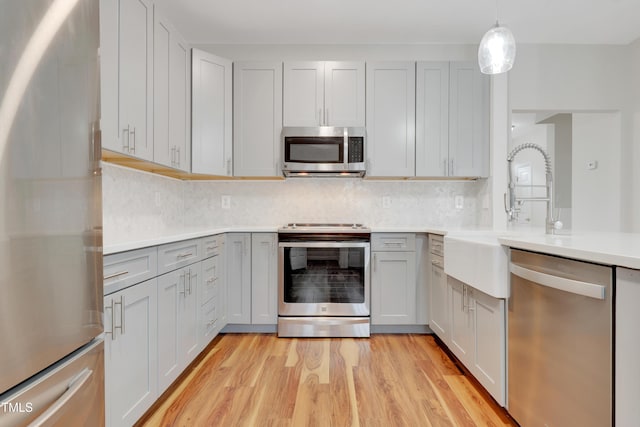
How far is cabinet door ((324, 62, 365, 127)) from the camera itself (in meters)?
2.91

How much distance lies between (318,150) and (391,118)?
29.7 inches

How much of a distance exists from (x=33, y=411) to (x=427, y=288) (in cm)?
258

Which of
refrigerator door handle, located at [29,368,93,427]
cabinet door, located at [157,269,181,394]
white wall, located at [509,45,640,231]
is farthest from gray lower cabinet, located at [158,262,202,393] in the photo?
white wall, located at [509,45,640,231]

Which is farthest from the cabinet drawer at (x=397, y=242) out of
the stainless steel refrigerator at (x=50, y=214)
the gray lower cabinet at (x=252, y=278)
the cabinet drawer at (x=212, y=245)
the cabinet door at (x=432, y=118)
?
the stainless steel refrigerator at (x=50, y=214)

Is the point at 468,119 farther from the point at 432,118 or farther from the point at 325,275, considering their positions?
the point at 325,275

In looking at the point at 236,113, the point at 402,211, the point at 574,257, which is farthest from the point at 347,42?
the point at 574,257

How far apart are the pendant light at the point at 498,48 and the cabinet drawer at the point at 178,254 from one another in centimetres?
212

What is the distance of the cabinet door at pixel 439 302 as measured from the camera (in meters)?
2.34

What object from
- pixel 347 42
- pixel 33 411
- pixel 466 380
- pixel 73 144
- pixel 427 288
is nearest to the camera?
pixel 33 411

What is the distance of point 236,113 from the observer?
294cm

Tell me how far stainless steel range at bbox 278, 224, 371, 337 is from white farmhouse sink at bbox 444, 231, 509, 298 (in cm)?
80

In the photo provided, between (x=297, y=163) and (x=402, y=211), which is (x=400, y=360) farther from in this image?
(x=297, y=163)

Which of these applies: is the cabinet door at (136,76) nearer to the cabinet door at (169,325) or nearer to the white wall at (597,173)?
the cabinet door at (169,325)

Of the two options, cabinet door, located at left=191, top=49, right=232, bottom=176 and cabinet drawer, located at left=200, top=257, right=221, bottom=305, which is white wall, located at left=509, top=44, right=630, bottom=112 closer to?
cabinet door, located at left=191, top=49, right=232, bottom=176
